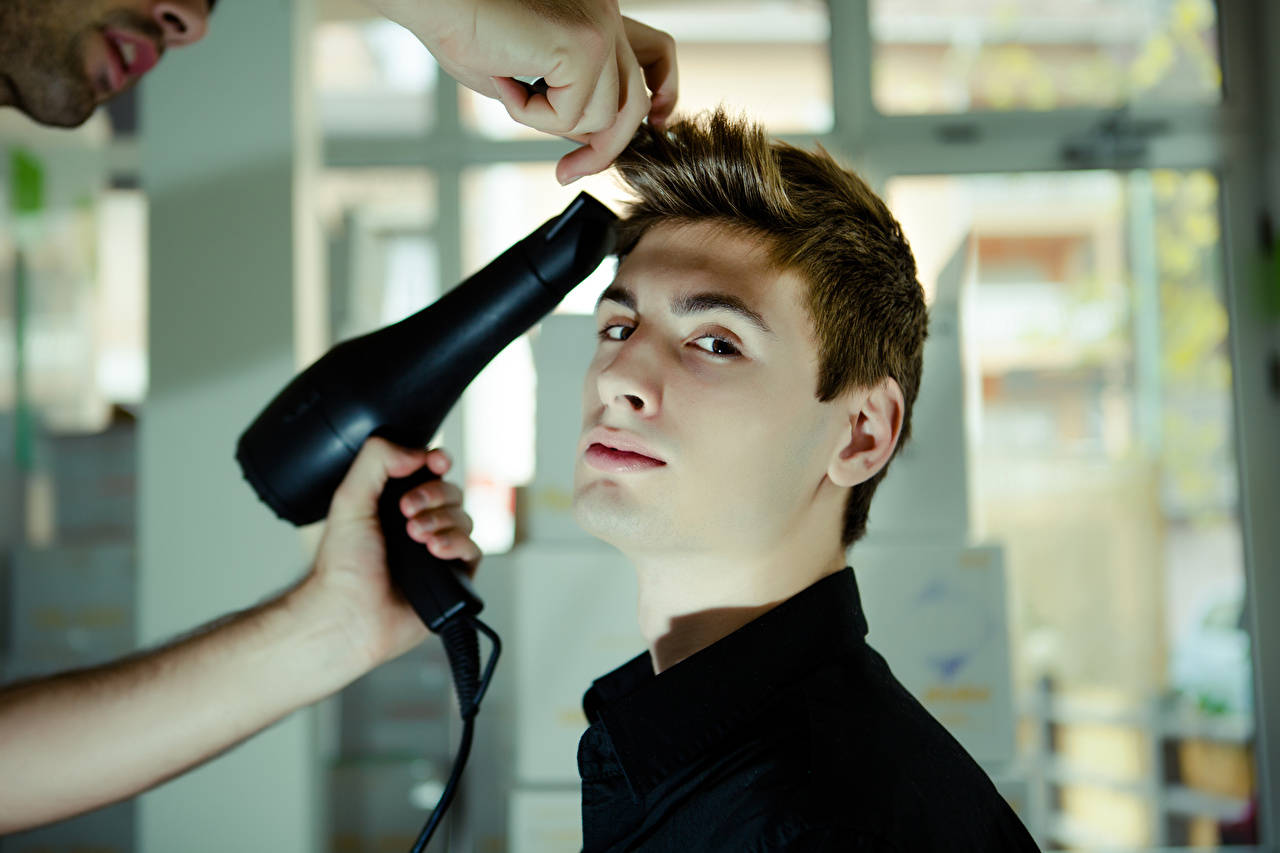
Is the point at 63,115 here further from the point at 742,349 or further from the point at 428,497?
the point at 742,349

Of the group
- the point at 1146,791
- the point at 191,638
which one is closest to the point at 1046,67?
the point at 1146,791

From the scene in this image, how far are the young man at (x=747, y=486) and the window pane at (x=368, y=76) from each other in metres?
2.23

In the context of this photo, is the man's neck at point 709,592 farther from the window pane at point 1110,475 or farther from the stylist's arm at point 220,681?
the window pane at point 1110,475

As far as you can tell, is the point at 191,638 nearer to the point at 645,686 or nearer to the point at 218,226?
the point at 645,686

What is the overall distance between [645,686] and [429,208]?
2.45 m

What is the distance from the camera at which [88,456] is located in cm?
283

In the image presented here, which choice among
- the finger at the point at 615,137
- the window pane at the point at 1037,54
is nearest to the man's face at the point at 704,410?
the finger at the point at 615,137

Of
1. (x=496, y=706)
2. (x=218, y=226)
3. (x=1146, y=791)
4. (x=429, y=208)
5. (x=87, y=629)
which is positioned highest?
(x=429, y=208)

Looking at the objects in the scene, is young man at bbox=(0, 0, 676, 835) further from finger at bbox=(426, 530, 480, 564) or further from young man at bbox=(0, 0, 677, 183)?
young man at bbox=(0, 0, 677, 183)

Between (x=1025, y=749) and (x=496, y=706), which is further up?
(x=496, y=706)

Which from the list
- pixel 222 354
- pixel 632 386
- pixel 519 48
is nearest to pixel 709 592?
pixel 632 386

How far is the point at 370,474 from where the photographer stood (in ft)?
3.50

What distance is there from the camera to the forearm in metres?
1.09

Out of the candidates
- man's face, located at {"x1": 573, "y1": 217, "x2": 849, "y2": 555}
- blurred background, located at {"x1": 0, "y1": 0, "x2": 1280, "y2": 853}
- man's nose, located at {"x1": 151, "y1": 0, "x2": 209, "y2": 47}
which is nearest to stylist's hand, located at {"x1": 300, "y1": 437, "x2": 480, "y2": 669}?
man's face, located at {"x1": 573, "y1": 217, "x2": 849, "y2": 555}
